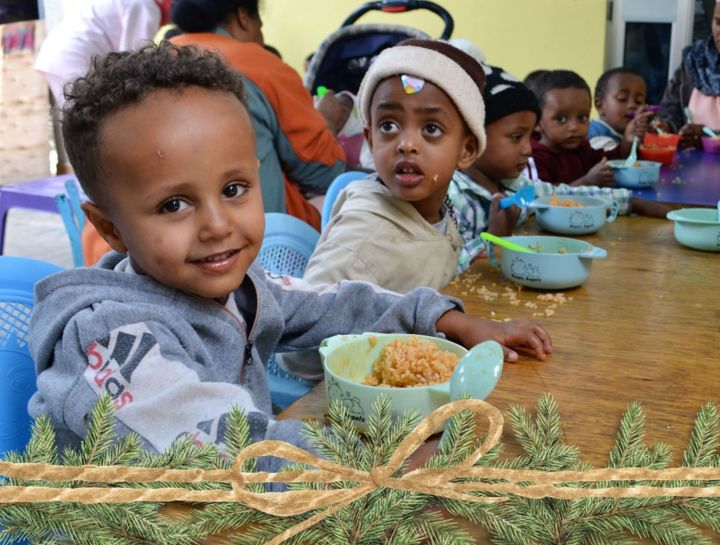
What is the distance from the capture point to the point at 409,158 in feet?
5.19

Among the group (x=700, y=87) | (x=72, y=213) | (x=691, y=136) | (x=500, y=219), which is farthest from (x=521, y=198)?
(x=700, y=87)

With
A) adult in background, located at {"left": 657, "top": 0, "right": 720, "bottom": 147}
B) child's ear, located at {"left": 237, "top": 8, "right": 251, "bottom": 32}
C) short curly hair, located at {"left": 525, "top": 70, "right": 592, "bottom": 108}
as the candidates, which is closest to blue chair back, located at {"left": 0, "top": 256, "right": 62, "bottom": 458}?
child's ear, located at {"left": 237, "top": 8, "right": 251, "bottom": 32}

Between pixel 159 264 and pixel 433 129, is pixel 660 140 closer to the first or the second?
pixel 433 129

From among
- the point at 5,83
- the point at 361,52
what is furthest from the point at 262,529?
the point at 5,83

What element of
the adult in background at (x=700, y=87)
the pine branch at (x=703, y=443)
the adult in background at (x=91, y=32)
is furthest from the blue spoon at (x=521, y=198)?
the adult in background at (x=700, y=87)

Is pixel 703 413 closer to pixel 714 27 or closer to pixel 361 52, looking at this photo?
pixel 361 52

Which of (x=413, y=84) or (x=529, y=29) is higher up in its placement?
(x=413, y=84)

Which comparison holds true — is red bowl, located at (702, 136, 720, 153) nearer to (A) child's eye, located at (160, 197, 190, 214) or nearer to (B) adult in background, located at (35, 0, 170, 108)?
(B) adult in background, located at (35, 0, 170, 108)

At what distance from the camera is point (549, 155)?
2896 millimetres

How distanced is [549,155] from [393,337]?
2.14 metres

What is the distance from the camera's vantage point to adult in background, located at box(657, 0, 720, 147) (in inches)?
171

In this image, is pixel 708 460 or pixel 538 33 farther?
pixel 538 33

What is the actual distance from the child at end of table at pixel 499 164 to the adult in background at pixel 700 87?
2.39 meters

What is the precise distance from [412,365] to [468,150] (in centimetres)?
99
